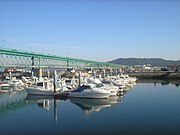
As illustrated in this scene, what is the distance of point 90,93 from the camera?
→ 3012cm

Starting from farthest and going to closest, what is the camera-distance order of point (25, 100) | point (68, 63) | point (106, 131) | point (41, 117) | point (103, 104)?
point (68, 63)
point (25, 100)
point (103, 104)
point (41, 117)
point (106, 131)

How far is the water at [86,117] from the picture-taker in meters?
18.0

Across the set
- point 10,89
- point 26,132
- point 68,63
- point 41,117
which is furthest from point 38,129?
point 68,63

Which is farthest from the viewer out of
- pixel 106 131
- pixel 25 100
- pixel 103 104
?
pixel 25 100

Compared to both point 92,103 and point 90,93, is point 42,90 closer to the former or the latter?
point 90,93

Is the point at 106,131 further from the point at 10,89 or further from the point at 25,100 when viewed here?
the point at 10,89

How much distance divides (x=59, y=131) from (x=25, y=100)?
14213mm

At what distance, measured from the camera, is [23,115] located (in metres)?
23.0

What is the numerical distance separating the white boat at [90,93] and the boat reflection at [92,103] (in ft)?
1.71

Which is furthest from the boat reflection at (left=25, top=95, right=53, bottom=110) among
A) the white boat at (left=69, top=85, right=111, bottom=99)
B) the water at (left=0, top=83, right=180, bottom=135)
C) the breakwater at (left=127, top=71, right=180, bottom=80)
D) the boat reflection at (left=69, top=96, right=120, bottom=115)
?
the breakwater at (left=127, top=71, right=180, bottom=80)

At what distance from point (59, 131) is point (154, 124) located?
626 cm

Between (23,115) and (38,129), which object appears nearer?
(38,129)

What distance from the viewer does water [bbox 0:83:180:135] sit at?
18.0 m

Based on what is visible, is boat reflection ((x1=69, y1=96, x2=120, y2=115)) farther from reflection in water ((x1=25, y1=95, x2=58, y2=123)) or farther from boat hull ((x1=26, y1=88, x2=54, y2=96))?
boat hull ((x1=26, y1=88, x2=54, y2=96))
